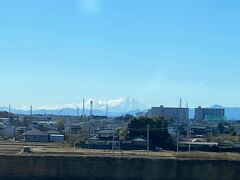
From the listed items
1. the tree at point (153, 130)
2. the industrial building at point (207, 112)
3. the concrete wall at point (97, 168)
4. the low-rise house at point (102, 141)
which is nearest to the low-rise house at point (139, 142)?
the tree at point (153, 130)

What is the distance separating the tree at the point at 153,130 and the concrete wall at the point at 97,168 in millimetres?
14641

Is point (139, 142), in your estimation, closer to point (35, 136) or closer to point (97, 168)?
point (35, 136)

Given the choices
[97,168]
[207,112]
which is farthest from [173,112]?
[97,168]

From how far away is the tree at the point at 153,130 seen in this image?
3089 centimetres

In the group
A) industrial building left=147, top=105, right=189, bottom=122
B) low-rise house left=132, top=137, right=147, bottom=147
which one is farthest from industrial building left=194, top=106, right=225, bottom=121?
low-rise house left=132, top=137, right=147, bottom=147

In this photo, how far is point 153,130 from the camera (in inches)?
1260

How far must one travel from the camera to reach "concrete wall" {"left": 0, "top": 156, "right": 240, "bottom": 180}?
1602 cm

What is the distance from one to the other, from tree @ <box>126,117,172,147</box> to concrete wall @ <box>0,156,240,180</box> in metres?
14.6

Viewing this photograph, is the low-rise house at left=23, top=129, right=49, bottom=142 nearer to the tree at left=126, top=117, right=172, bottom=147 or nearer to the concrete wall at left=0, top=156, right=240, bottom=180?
the tree at left=126, top=117, right=172, bottom=147

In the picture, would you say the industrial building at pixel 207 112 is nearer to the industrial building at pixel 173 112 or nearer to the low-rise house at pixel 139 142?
the industrial building at pixel 173 112

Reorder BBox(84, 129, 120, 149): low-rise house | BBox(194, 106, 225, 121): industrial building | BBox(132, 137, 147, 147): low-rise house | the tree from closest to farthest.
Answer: BBox(132, 137, 147, 147): low-rise house
BBox(84, 129, 120, 149): low-rise house
the tree
BBox(194, 106, 225, 121): industrial building

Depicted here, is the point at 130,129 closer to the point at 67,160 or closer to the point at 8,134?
the point at 8,134

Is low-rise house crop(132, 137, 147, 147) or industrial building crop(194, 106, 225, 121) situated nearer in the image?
low-rise house crop(132, 137, 147, 147)

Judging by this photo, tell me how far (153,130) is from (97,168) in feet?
52.6
